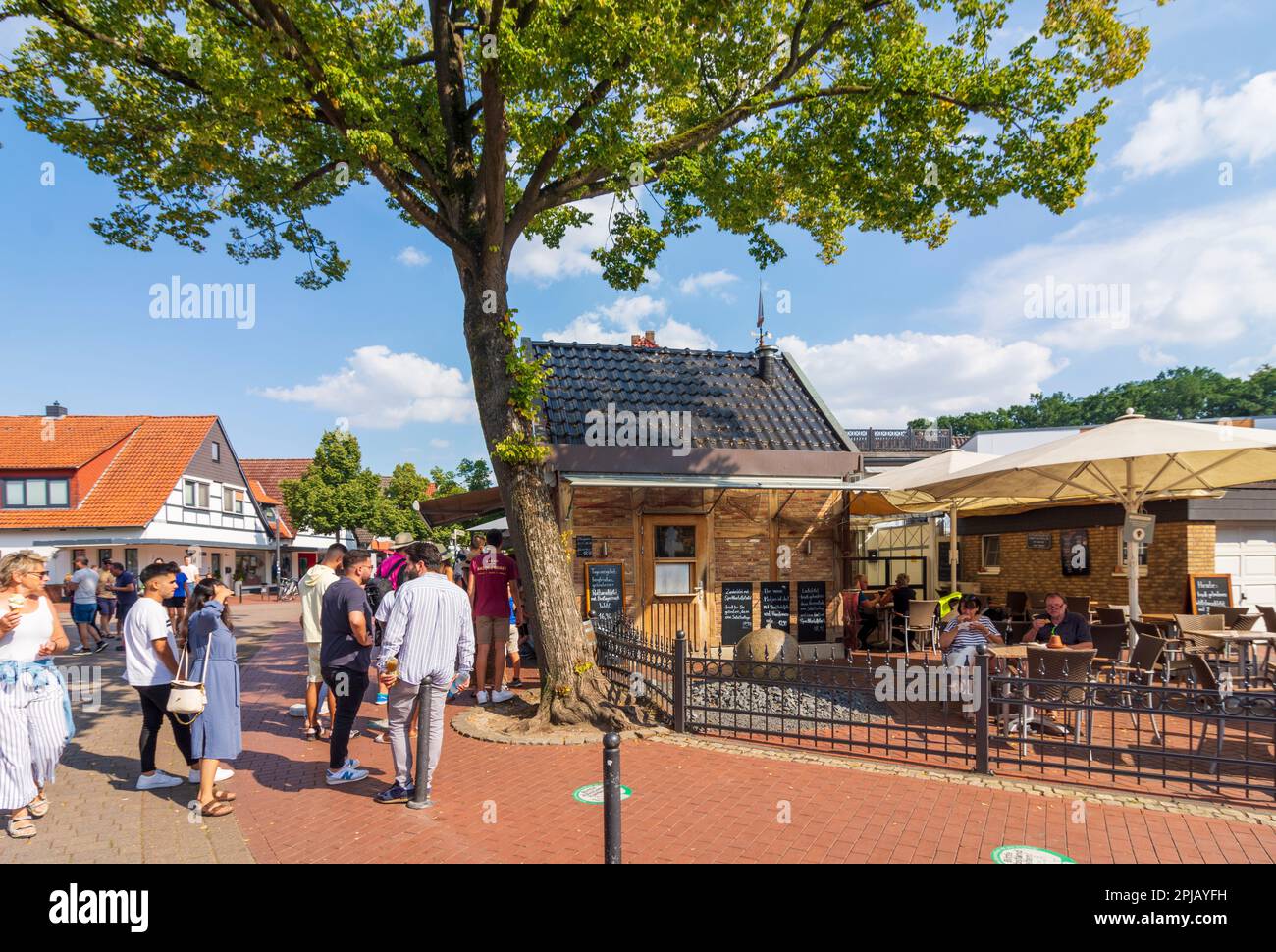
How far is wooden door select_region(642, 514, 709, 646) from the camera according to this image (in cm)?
1119

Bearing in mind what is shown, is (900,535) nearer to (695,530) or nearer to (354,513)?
(695,530)

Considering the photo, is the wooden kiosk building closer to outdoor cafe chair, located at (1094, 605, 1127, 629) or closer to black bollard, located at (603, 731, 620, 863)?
outdoor cafe chair, located at (1094, 605, 1127, 629)

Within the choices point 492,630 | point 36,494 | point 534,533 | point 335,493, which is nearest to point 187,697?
point 534,533

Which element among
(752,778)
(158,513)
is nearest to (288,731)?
(752,778)

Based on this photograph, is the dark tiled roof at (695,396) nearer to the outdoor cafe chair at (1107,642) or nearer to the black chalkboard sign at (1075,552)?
the outdoor cafe chair at (1107,642)

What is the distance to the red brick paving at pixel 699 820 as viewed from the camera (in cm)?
443

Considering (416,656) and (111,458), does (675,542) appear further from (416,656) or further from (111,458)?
(111,458)

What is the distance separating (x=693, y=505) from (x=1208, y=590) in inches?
399

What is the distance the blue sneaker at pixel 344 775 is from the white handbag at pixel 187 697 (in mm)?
1209

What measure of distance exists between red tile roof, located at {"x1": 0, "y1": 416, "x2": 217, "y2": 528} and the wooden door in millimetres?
23226

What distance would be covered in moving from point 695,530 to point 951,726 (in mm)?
4941

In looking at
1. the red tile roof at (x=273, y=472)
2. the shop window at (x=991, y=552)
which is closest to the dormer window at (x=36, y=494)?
the red tile roof at (x=273, y=472)

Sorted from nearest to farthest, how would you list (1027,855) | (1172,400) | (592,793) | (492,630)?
(1027,855) → (592,793) → (492,630) → (1172,400)

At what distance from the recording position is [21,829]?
184 inches
